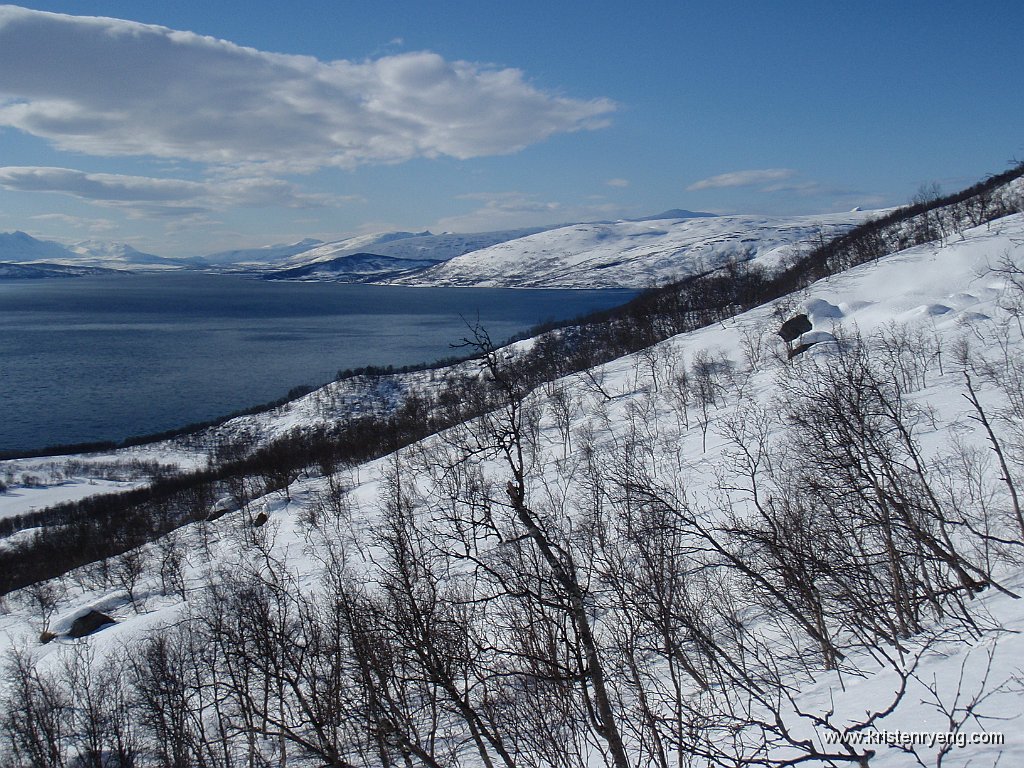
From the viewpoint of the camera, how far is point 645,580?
42.4 feet

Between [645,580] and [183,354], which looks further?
[183,354]

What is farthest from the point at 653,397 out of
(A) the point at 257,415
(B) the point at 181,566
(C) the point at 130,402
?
(C) the point at 130,402

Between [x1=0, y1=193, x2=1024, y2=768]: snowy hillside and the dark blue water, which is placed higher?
the dark blue water

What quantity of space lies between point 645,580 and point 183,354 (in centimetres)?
11431

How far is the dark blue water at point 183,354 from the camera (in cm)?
7688

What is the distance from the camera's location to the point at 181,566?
111 feet

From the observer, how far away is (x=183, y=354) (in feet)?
359

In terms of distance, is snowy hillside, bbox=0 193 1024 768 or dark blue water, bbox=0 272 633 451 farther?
dark blue water, bbox=0 272 633 451

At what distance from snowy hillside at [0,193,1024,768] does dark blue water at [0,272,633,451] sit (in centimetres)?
3390

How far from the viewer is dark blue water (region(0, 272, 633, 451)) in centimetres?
7688

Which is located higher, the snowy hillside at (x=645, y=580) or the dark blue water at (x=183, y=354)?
the dark blue water at (x=183, y=354)

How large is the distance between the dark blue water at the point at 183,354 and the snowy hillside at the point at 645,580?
3390cm

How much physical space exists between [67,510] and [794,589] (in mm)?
61506

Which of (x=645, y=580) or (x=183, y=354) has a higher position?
(x=183, y=354)
